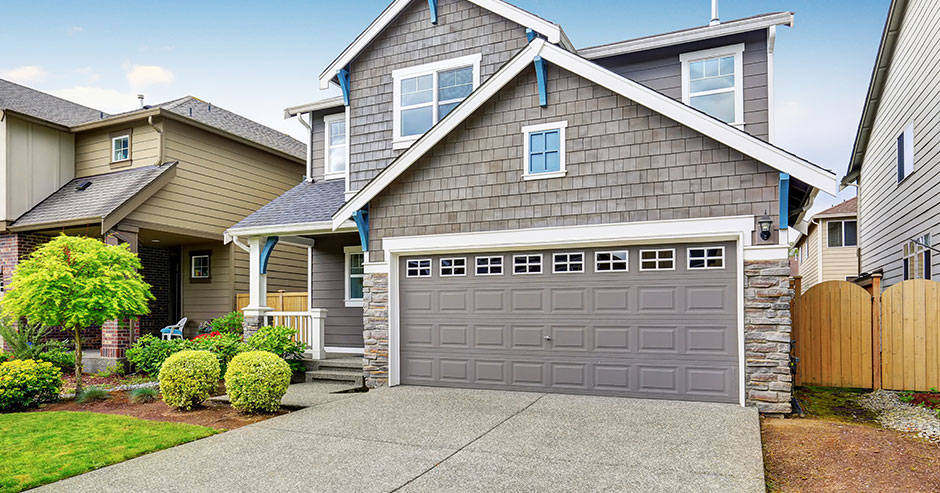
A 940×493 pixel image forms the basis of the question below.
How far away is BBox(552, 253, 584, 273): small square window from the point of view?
903cm

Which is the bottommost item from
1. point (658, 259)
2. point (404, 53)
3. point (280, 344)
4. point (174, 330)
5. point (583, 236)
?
point (174, 330)

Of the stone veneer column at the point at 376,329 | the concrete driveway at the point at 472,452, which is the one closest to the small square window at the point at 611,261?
the concrete driveway at the point at 472,452

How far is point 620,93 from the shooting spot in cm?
852

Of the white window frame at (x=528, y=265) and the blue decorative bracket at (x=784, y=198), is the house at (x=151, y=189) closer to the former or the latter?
the white window frame at (x=528, y=265)

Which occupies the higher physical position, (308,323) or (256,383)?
(308,323)

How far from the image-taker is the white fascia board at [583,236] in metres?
8.02

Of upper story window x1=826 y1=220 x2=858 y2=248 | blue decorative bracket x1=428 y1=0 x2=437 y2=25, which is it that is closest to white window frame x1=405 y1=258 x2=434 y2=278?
blue decorative bracket x1=428 y1=0 x2=437 y2=25

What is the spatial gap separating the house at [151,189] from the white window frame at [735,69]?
11.3m

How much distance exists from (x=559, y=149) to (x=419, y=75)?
3.90 m

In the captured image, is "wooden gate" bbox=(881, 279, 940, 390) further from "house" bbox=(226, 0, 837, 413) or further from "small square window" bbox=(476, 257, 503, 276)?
"small square window" bbox=(476, 257, 503, 276)

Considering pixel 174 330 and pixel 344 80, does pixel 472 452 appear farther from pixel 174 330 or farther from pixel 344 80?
pixel 174 330

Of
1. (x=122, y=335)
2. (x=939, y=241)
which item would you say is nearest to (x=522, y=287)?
Result: (x=939, y=241)

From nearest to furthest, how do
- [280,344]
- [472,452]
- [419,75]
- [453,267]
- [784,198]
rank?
[472,452], [784,198], [453,267], [280,344], [419,75]

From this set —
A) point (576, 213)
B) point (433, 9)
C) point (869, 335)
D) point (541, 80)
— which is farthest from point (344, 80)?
point (869, 335)
